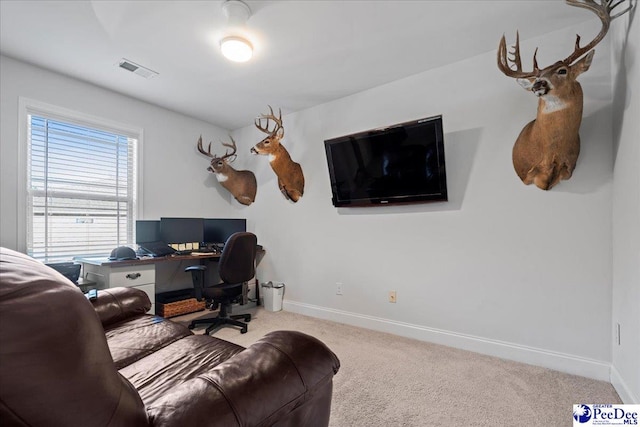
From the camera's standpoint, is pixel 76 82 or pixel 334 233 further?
pixel 334 233

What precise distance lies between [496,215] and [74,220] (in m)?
4.18

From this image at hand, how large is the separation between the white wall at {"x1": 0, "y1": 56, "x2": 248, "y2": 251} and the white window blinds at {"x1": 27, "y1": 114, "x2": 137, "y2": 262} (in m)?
0.14

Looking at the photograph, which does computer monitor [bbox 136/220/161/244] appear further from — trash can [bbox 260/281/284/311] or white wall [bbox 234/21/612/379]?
white wall [bbox 234/21/612/379]

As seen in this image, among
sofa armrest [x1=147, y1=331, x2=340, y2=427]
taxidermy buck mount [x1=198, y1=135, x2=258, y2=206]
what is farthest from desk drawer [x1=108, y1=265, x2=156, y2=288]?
sofa armrest [x1=147, y1=331, x2=340, y2=427]

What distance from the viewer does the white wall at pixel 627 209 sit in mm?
1641

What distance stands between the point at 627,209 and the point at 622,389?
114cm

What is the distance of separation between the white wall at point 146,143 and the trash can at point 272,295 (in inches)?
50.1

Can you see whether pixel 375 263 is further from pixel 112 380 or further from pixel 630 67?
pixel 112 380

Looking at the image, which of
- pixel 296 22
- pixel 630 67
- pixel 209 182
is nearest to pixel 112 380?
pixel 296 22

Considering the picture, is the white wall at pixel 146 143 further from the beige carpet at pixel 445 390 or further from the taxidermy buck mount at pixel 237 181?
the beige carpet at pixel 445 390

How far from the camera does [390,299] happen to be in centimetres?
301

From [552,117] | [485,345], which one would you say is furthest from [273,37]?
[485,345]

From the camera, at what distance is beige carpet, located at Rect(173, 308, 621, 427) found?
5.52ft

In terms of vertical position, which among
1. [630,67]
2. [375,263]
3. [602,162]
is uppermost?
[630,67]
